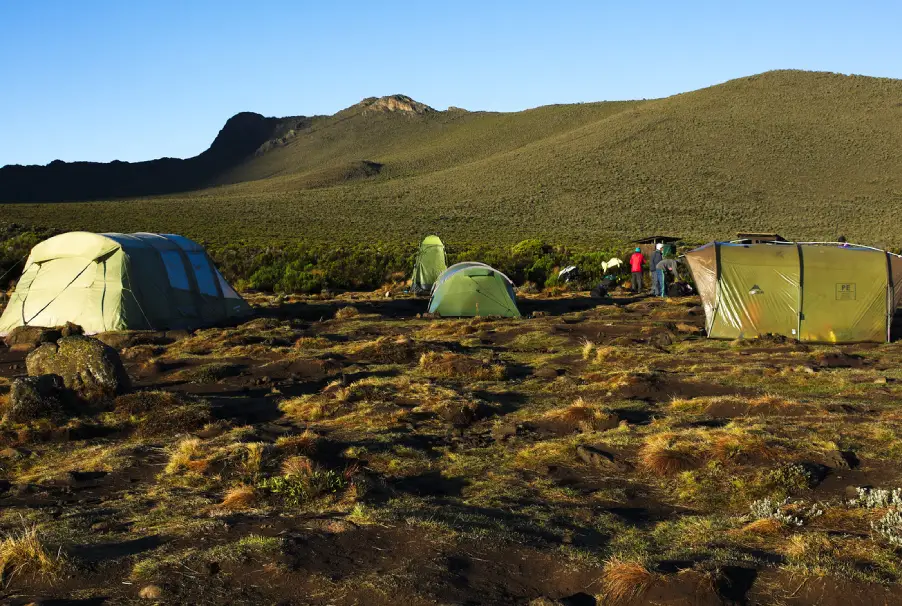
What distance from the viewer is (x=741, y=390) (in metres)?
11.5

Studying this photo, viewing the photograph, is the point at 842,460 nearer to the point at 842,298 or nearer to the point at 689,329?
the point at 842,298

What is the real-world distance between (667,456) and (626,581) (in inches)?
121

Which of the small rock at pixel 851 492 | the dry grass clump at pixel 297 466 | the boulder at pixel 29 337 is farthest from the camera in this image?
the boulder at pixel 29 337

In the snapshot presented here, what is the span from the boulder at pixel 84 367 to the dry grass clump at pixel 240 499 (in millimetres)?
4586

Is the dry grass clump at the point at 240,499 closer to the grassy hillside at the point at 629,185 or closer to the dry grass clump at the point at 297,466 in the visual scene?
Result: the dry grass clump at the point at 297,466

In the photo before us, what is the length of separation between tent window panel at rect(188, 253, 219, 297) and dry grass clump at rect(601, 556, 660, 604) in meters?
15.2

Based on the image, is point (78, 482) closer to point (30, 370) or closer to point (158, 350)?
point (30, 370)

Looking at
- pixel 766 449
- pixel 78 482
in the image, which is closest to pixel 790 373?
pixel 766 449

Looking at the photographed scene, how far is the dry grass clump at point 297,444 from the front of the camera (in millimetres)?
8234

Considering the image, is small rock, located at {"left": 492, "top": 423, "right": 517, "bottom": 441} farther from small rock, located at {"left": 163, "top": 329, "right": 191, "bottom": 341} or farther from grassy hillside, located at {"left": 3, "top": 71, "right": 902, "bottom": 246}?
grassy hillside, located at {"left": 3, "top": 71, "right": 902, "bottom": 246}

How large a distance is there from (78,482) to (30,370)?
4458 millimetres

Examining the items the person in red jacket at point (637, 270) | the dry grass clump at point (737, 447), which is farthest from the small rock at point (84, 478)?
the person in red jacket at point (637, 270)

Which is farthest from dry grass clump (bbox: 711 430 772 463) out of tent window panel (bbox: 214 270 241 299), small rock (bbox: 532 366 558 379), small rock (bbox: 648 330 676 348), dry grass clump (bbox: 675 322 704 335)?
tent window panel (bbox: 214 270 241 299)

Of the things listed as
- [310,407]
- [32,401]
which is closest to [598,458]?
[310,407]
